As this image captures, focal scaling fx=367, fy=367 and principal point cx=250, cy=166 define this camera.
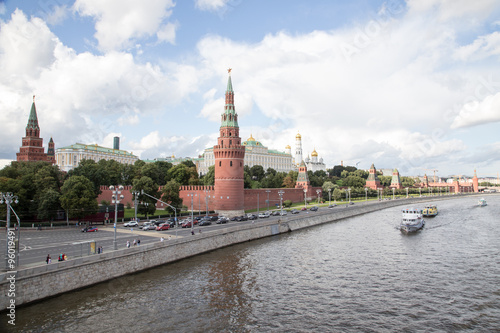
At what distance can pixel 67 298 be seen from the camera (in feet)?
75.1

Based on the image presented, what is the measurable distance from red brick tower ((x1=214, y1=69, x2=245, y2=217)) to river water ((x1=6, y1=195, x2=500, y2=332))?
2609 cm

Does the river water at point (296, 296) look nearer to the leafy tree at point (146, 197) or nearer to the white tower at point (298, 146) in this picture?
the leafy tree at point (146, 197)

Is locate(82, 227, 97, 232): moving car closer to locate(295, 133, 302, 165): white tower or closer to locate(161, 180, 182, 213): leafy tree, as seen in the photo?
locate(161, 180, 182, 213): leafy tree

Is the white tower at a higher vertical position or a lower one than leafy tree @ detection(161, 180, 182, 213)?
higher

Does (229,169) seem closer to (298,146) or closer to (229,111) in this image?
(229,111)

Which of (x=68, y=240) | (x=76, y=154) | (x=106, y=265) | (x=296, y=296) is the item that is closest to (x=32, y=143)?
(x=76, y=154)

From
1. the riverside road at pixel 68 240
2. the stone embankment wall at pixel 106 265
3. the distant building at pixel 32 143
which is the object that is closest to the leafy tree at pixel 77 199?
the riverside road at pixel 68 240

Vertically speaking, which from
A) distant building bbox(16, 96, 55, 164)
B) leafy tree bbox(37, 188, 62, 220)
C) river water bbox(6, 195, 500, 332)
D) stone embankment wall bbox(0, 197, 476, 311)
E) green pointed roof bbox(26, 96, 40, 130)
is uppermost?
green pointed roof bbox(26, 96, 40, 130)

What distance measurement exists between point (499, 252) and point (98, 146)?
14056cm

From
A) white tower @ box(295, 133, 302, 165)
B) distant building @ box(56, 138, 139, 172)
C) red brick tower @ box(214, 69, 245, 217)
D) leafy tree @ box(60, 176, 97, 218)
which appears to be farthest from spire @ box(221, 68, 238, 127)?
white tower @ box(295, 133, 302, 165)

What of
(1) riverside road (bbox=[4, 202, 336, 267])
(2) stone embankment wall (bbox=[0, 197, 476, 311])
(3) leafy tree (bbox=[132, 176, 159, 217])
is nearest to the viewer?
(2) stone embankment wall (bbox=[0, 197, 476, 311])

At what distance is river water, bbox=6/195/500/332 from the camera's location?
64.7ft

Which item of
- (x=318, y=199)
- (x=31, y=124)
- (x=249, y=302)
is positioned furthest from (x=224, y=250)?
(x=31, y=124)

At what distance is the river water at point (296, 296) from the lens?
64.7 feet
